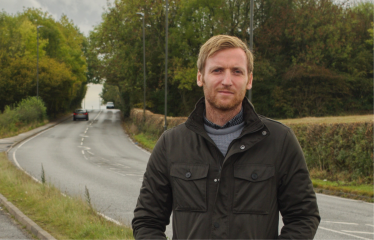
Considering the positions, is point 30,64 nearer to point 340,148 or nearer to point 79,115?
point 79,115

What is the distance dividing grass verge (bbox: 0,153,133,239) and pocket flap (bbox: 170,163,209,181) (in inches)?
166

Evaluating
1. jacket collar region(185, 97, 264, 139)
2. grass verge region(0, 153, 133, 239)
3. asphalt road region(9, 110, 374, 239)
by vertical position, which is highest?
jacket collar region(185, 97, 264, 139)

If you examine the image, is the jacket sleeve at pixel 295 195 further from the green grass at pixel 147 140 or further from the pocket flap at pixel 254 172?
the green grass at pixel 147 140

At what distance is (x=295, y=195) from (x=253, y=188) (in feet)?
0.70

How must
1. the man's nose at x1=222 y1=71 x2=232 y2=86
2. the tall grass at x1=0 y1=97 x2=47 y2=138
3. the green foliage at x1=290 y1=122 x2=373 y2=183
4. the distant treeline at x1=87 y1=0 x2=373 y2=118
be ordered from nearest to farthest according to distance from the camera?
the man's nose at x1=222 y1=71 x2=232 y2=86 < the green foliage at x1=290 y1=122 x2=373 y2=183 < the tall grass at x1=0 y1=97 x2=47 y2=138 < the distant treeline at x1=87 y1=0 x2=373 y2=118

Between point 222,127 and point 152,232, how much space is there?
2.20 feet

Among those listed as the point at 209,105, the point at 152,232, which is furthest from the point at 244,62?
the point at 152,232

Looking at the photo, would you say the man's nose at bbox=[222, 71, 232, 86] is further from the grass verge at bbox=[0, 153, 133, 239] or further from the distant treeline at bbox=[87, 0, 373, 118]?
the distant treeline at bbox=[87, 0, 373, 118]

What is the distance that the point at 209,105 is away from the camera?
230 centimetres

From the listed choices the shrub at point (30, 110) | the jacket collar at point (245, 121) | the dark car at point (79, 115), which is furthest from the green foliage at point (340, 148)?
the dark car at point (79, 115)

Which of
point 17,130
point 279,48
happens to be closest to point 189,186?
point 17,130

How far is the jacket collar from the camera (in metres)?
2.19

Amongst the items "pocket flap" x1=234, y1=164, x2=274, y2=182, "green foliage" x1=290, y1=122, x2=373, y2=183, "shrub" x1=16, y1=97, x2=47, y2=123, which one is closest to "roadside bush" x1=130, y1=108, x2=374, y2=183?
"green foliage" x1=290, y1=122, x2=373, y2=183

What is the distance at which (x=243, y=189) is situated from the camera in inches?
82.3
